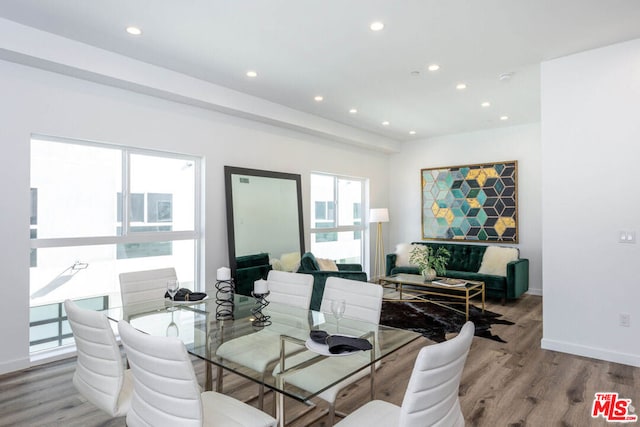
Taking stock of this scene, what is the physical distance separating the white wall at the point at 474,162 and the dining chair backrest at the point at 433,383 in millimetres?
5636

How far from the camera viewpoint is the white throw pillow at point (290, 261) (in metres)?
5.14

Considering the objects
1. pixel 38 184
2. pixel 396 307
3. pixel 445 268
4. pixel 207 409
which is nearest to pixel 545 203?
pixel 396 307

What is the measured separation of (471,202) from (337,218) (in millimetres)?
2460

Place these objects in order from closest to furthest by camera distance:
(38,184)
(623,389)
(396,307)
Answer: (623,389) → (38,184) → (396,307)

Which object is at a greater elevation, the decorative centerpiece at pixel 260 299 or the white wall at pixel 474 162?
the white wall at pixel 474 162

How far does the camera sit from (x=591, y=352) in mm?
3479

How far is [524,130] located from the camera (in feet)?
20.6

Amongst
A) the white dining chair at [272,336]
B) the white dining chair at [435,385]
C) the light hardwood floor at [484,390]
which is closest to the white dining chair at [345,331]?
the white dining chair at [272,336]

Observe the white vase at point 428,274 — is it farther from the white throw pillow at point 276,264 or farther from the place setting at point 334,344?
the place setting at point 334,344

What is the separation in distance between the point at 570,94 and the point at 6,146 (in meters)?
5.15

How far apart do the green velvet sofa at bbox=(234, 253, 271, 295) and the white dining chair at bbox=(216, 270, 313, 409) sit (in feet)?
5.36

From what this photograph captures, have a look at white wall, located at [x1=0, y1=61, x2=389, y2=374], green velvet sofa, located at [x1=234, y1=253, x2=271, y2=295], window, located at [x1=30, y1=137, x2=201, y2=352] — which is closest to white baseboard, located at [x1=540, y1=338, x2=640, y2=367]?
green velvet sofa, located at [x1=234, y1=253, x2=271, y2=295]

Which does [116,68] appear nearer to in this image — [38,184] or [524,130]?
[38,184]

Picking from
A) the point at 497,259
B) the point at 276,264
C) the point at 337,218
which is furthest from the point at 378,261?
the point at 276,264
